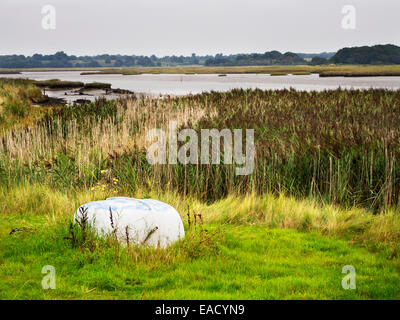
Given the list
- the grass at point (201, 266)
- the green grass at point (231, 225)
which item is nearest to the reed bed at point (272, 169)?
the green grass at point (231, 225)

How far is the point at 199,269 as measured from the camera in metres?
5.61

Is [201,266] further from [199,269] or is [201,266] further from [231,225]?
[231,225]

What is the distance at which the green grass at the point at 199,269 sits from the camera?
495cm

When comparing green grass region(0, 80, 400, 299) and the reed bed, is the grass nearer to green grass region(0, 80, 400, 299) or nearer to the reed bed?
green grass region(0, 80, 400, 299)

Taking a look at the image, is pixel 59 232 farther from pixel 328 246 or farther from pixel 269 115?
pixel 269 115

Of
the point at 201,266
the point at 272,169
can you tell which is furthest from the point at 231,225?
Result: the point at 272,169

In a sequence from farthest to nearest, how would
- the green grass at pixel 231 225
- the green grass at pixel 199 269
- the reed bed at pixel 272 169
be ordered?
the reed bed at pixel 272 169 → the green grass at pixel 231 225 → the green grass at pixel 199 269

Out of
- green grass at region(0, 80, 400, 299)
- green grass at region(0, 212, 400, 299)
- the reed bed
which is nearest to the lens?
green grass at region(0, 212, 400, 299)

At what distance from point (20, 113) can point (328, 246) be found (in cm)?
2315

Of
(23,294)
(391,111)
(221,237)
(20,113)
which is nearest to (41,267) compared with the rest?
(23,294)

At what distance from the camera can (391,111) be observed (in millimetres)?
17672

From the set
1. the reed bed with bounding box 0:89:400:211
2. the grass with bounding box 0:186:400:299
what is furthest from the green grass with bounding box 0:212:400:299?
the reed bed with bounding box 0:89:400:211

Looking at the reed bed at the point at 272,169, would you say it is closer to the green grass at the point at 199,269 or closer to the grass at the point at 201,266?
the grass at the point at 201,266

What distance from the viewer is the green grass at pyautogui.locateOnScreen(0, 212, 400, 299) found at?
495cm
